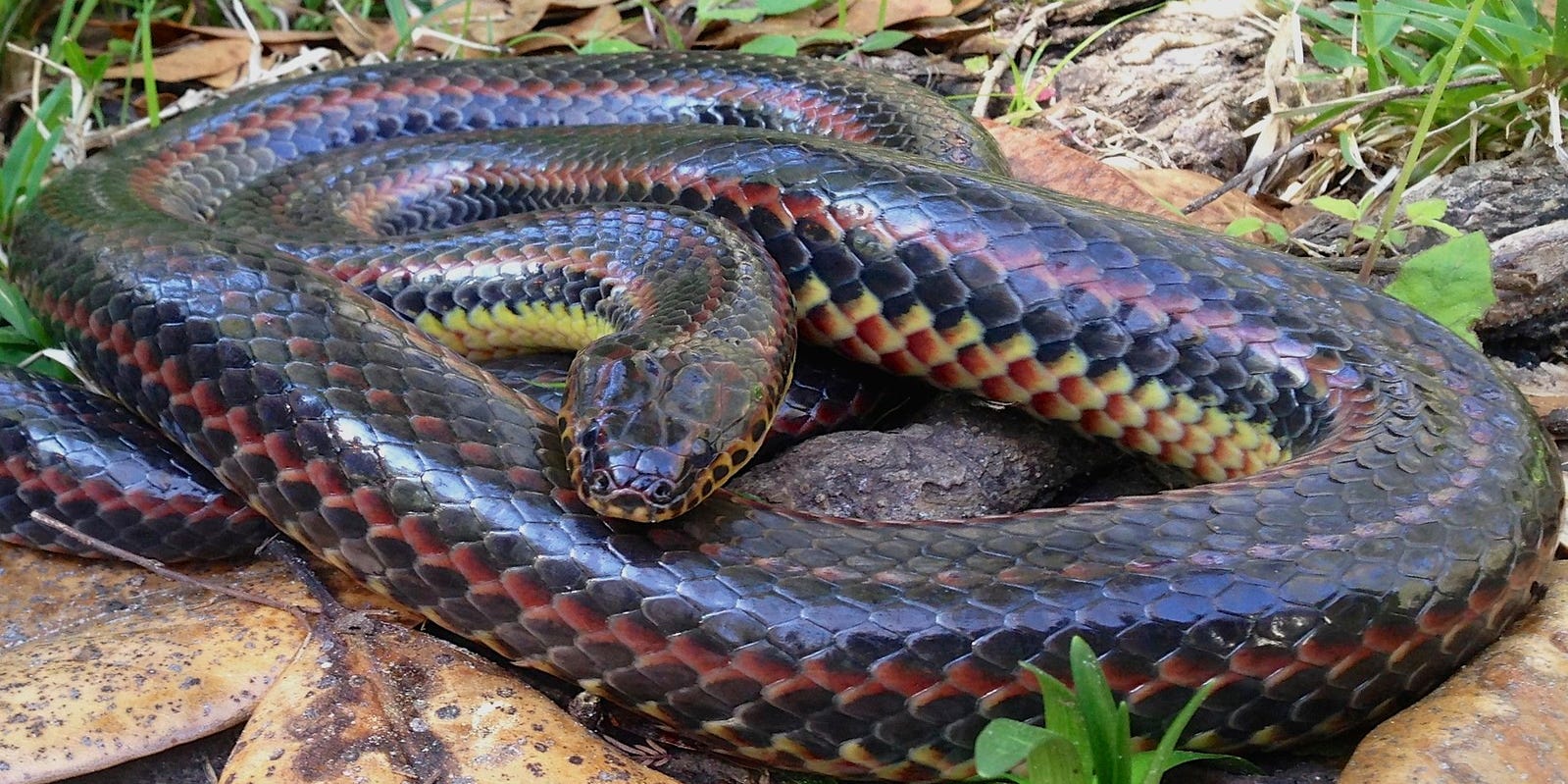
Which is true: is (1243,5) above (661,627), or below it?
above

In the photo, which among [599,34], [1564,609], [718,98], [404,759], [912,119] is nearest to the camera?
[404,759]

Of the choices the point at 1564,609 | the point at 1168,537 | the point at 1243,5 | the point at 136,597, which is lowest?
the point at 136,597

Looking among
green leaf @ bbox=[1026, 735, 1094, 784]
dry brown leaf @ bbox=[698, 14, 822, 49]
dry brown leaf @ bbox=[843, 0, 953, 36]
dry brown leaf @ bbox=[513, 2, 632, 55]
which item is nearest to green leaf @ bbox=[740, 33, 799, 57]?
dry brown leaf @ bbox=[698, 14, 822, 49]

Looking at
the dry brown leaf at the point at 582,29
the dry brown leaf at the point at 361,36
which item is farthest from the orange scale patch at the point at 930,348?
the dry brown leaf at the point at 361,36

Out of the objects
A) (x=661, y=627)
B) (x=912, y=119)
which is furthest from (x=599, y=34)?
(x=661, y=627)

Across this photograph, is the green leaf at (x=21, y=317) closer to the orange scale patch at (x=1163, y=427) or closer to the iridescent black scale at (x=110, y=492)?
the iridescent black scale at (x=110, y=492)

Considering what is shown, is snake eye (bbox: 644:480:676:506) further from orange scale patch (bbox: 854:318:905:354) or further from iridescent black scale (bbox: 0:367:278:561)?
iridescent black scale (bbox: 0:367:278:561)

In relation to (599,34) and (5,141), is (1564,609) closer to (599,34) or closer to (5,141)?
(599,34)

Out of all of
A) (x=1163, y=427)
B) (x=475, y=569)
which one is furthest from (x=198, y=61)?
(x=1163, y=427)
